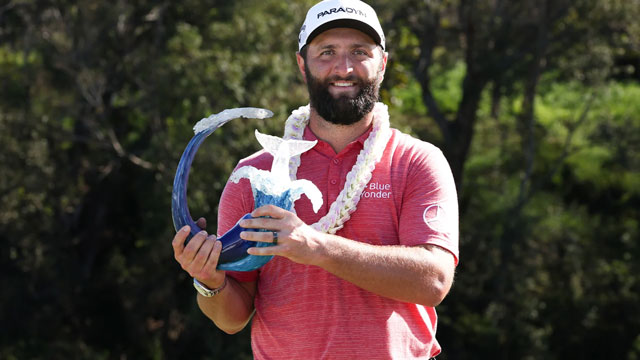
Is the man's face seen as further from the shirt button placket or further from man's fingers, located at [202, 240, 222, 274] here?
man's fingers, located at [202, 240, 222, 274]

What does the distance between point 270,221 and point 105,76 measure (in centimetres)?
1031

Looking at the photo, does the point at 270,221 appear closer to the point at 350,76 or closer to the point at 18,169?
the point at 350,76

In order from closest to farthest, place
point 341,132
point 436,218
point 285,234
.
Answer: point 285,234, point 436,218, point 341,132

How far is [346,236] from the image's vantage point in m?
2.67

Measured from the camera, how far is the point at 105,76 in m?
Result: 11.9

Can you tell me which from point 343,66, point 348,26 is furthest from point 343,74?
point 348,26

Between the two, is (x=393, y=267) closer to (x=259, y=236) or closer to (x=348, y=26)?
(x=259, y=236)

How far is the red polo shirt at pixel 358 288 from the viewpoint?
8.38 ft

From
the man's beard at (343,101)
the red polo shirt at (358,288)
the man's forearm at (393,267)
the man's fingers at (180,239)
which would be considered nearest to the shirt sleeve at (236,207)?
the red polo shirt at (358,288)

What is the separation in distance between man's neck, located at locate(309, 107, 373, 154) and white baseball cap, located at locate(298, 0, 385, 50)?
11.9 inches

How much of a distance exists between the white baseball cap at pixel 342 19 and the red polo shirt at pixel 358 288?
1.40ft

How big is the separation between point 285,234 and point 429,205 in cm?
58

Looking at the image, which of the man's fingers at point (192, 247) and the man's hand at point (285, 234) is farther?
the man's fingers at point (192, 247)

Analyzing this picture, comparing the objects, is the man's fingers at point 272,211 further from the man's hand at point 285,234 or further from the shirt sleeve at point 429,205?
the shirt sleeve at point 429,205
